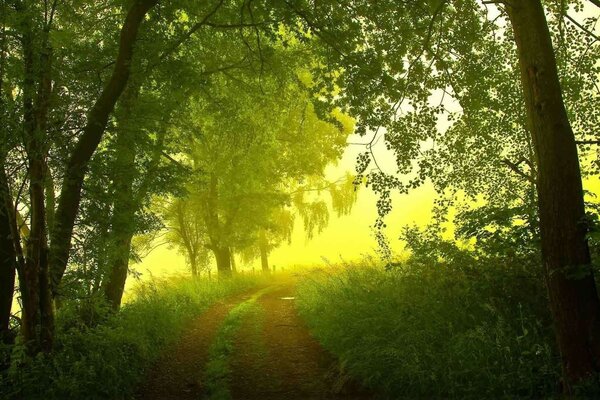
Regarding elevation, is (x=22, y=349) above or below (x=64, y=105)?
below

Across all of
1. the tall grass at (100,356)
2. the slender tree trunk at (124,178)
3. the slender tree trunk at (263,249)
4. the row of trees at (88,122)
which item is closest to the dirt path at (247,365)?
the tall grass at (100,356)

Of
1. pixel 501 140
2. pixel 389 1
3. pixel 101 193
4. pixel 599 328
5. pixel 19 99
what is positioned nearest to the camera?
pixel 599 328

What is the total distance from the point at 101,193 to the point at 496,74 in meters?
8.09

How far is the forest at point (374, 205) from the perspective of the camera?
511 centimetres

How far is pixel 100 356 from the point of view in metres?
7.30

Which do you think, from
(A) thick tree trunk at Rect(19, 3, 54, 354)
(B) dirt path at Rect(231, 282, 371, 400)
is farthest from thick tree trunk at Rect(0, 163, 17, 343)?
(B) dirt path at Rect(231, 282, 371, 400)

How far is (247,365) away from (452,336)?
385 cm

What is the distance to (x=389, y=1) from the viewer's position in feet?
26.1

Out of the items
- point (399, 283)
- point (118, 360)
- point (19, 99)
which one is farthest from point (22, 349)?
point (399, 283)

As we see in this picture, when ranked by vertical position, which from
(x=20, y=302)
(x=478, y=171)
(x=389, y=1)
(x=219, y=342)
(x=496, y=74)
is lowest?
(x=219, y=342)

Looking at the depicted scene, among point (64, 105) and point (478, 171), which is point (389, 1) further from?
point (64, 105)

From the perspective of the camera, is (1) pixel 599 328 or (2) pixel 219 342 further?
(2) pixel 219 342

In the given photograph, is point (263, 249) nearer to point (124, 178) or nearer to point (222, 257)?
point (222, 257)

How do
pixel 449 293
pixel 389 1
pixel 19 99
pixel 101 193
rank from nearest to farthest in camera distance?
pixel 19 99 → pixel 449 293 → pixel 389 1 → pixel 101 193
